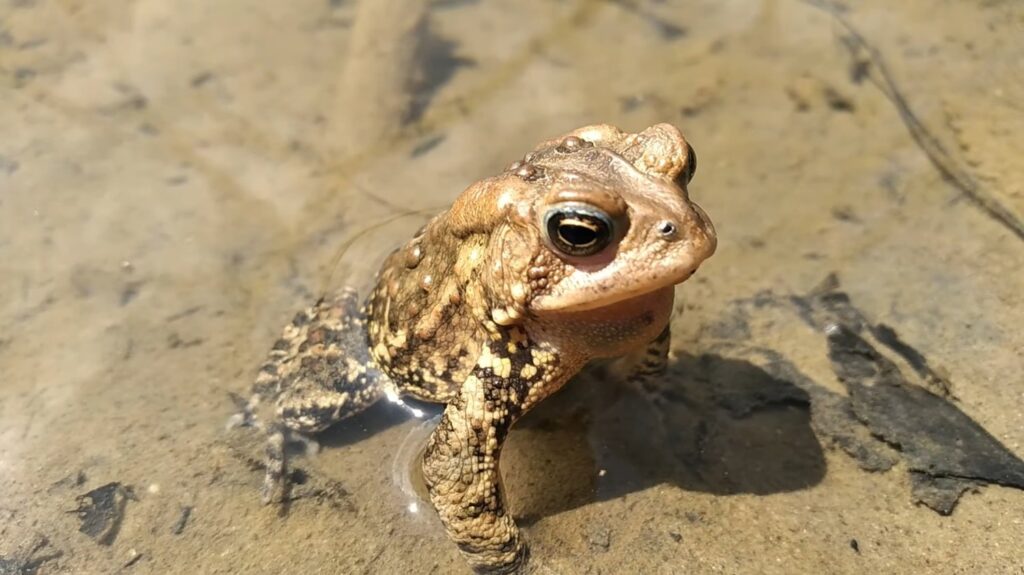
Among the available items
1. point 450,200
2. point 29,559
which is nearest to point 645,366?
point 450,200

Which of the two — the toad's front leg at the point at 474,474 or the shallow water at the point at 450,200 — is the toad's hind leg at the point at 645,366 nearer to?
the shallow water at the point at 450,200

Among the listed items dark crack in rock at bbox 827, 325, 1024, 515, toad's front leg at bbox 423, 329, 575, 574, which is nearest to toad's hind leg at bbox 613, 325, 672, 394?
toad's front leg at bbox 423, 329, 575, 574

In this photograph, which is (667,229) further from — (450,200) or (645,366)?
(450,200)

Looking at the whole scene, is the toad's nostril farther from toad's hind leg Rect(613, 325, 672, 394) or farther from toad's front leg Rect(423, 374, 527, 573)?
toad's hind leg Rect(613, 325, 672, 394)

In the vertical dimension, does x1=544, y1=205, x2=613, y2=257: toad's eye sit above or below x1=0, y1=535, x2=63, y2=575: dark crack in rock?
above

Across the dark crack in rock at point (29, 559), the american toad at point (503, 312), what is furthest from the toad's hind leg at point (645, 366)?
the dark crack in rock at point (29, 559)

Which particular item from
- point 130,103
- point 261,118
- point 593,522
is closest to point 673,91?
point 261,118
